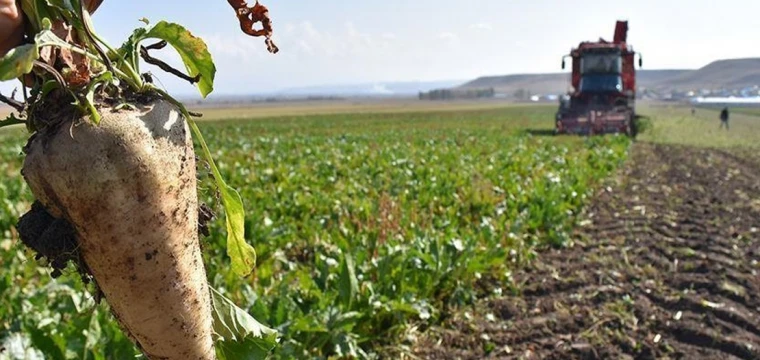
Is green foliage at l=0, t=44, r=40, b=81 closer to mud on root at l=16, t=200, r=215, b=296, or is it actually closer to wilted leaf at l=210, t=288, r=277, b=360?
mud on root at l=16, t=200, r=215, b=296

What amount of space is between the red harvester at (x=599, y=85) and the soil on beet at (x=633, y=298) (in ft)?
38.0

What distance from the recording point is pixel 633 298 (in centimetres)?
420

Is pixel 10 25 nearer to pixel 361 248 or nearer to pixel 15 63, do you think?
pixel 15 63

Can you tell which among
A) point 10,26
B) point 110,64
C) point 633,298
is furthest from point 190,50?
point 633,298

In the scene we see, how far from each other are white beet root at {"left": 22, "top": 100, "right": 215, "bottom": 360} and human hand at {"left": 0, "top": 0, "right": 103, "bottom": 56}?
0.66 ft

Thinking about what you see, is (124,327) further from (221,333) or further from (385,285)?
(385,285)

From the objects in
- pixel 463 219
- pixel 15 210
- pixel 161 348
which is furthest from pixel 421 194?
pixel 161 348

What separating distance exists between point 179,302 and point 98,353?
3.57ft

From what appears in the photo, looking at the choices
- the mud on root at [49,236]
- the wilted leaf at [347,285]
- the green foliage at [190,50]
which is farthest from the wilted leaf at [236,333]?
the wilted leaf at [347,285]

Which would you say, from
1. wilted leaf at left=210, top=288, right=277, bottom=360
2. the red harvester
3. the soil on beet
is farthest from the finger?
the red harvester

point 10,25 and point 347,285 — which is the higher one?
point 10,25

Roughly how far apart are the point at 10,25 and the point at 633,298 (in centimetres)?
394

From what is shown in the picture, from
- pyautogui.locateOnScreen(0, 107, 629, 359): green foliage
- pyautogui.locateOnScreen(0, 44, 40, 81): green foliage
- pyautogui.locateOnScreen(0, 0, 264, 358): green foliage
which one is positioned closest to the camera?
pyautogui.locateOnScreen(0, 44, 40, 81): green foliage

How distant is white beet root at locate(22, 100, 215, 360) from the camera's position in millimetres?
1340
